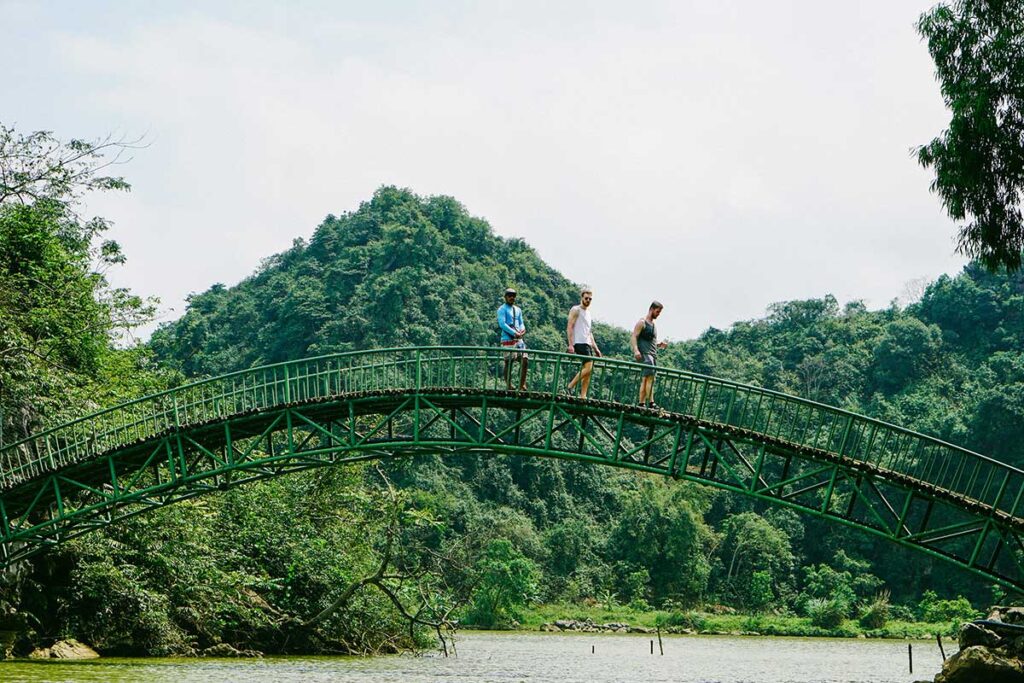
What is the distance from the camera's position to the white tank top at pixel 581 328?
19938 mm

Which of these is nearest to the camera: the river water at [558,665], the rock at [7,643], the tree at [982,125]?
the tree at [982,125]

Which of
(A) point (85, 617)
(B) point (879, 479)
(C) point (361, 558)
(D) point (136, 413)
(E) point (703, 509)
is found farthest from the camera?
(E) point (703, 509)

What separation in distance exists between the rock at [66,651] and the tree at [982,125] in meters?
18.1

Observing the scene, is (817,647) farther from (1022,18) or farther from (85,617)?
(1022,18)

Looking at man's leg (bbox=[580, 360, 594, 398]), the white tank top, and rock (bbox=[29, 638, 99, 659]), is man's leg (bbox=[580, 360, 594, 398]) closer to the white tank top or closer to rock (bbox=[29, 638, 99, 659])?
the white tank top

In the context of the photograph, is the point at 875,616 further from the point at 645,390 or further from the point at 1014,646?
the point at 645,390

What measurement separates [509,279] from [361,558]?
4456cm

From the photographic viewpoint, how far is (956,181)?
19.0 m

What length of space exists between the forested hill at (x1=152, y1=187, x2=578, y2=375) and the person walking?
45961 millimetres

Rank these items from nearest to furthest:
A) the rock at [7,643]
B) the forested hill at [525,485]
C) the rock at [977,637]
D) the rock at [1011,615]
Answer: the rock at [977,637] → the rock at [1011,615] → the rock at [7,643] → the forested hill at [525,485]

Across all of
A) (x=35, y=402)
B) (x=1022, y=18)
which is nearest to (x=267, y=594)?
(x=35, y=402)

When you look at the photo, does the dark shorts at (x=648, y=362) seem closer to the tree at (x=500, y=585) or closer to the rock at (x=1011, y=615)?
the rock at (x=1011, y=615)

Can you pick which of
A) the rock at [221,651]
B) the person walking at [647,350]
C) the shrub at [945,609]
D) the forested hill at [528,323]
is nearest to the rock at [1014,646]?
the person walking at [647,350]

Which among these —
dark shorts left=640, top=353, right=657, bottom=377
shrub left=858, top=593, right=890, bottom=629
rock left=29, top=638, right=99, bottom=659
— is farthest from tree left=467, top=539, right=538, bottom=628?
dark shorts left=640, top=353, right=657, bottom=377
